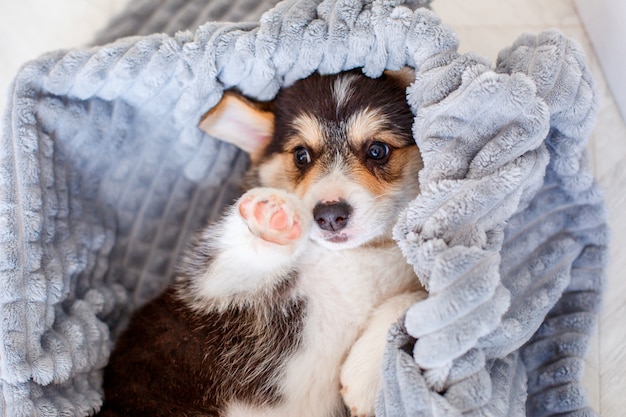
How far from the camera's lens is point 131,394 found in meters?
2.00

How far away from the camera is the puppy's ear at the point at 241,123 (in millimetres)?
2217

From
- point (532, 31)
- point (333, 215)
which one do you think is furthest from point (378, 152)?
point (532, 31)

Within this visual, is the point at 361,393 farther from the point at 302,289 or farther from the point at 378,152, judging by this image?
the point at 378,152

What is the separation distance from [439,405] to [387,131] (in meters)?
0.90

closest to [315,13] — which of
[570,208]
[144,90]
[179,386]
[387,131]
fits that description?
[387,131]

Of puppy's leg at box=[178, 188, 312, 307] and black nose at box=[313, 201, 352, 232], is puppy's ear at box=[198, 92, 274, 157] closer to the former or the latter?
puppy's leg at box=[178, 188, 312, 307]

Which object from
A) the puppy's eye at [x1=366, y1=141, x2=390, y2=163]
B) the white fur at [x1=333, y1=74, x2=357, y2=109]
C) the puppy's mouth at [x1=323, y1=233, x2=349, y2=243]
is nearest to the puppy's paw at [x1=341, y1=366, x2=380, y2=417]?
the puppy's mouth at [x1=323, y1=233, x2=349, y2=243]

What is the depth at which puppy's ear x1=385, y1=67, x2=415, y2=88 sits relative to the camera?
2.13m

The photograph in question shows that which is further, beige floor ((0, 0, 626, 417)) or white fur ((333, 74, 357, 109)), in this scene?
beige floor ((0, 0, 626, 417))

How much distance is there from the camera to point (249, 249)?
1.99m

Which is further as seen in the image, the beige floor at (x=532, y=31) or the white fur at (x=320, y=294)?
the beige floor at (x=532, y=31)

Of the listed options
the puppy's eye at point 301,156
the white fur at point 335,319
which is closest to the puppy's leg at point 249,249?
the white fur at point 335,319

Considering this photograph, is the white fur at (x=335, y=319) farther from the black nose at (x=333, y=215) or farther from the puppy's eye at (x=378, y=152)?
the puppy's eye at (x=378, y=152)

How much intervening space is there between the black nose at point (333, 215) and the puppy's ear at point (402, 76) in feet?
1.73
